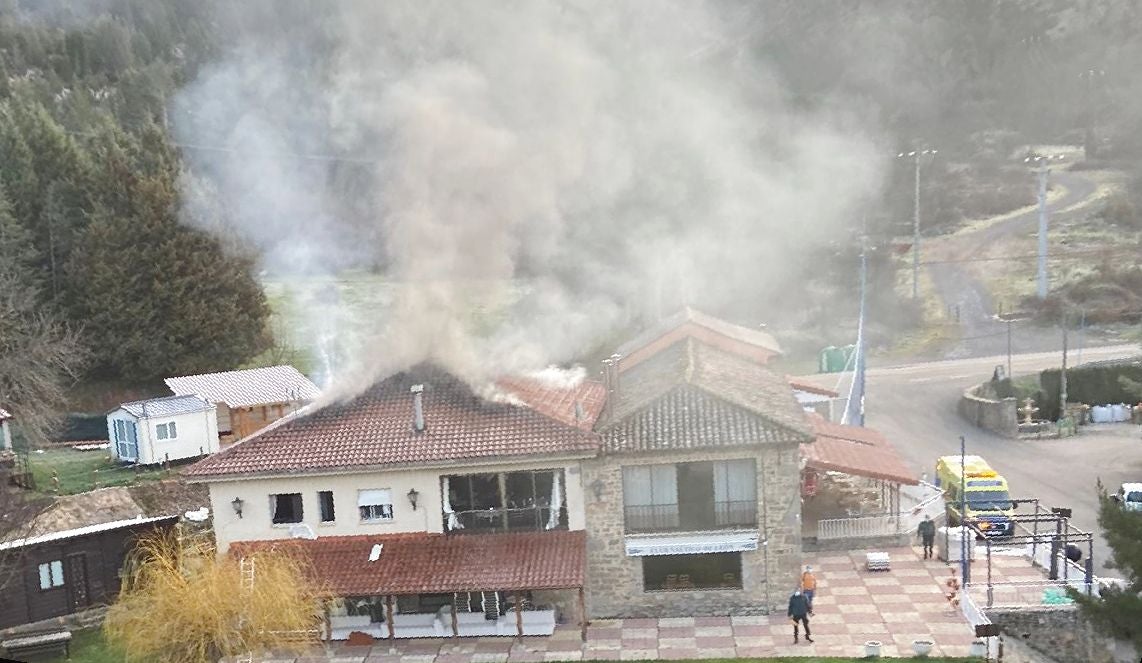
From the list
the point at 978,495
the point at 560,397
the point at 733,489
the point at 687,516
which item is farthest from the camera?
the point at 978,495

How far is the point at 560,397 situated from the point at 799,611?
7.99m

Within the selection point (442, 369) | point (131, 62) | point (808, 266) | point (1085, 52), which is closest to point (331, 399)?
point (442, 369)

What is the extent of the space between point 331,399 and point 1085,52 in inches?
1983

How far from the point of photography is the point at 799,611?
2006 cm

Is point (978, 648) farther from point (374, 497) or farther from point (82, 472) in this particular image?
point (82, 472)

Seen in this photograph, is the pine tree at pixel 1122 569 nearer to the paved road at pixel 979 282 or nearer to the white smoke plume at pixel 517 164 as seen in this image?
the white smoke plume at pixel 517 164

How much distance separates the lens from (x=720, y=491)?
21.9 m

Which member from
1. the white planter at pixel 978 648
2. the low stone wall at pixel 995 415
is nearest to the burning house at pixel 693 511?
the white planter at pixel 978 648

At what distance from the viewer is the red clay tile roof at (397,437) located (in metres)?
21.8

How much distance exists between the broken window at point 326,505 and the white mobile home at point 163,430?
1106cm

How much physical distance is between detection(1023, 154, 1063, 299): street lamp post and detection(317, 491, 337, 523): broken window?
139 feet

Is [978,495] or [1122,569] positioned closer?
[1122,569]

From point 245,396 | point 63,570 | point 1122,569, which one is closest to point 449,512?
point 63,570

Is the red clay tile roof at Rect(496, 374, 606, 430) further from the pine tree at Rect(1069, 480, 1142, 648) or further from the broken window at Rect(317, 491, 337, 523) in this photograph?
the pine tree at Rect(1069, 480, 1142, 648)
